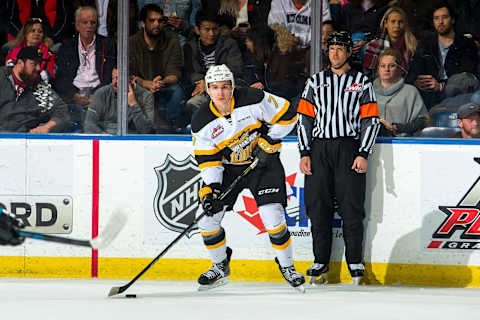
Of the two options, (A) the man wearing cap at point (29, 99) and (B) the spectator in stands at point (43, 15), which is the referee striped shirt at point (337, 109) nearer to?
(A) the man wearing cap at point (29, 99)

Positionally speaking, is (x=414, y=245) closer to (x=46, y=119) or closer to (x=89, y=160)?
(x=89, y=160)

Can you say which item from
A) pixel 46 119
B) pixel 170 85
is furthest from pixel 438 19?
pixel 46 119

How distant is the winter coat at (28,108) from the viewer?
5047 mm

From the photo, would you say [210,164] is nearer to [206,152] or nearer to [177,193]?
[206,152]

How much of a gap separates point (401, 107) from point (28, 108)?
7.18 ft

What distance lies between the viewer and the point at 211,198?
4367mm

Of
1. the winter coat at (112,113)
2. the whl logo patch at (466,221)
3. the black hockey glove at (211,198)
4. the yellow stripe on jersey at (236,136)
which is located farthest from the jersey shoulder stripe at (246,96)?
the whl logo patch at (466,221)

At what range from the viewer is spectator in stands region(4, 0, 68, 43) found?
5.09 meters

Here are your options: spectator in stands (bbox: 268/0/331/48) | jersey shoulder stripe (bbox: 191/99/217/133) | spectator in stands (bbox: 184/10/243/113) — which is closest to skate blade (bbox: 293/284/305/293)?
jersey shoulder stripe (bbox: 191/99/217/133)

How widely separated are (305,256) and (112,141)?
50.3 inches

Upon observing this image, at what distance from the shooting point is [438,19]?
4.85m

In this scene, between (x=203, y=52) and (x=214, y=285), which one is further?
(x=203, y=52)

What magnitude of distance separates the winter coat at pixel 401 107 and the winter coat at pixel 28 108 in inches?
72.4

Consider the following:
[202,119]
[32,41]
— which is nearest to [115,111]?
[32,41]
